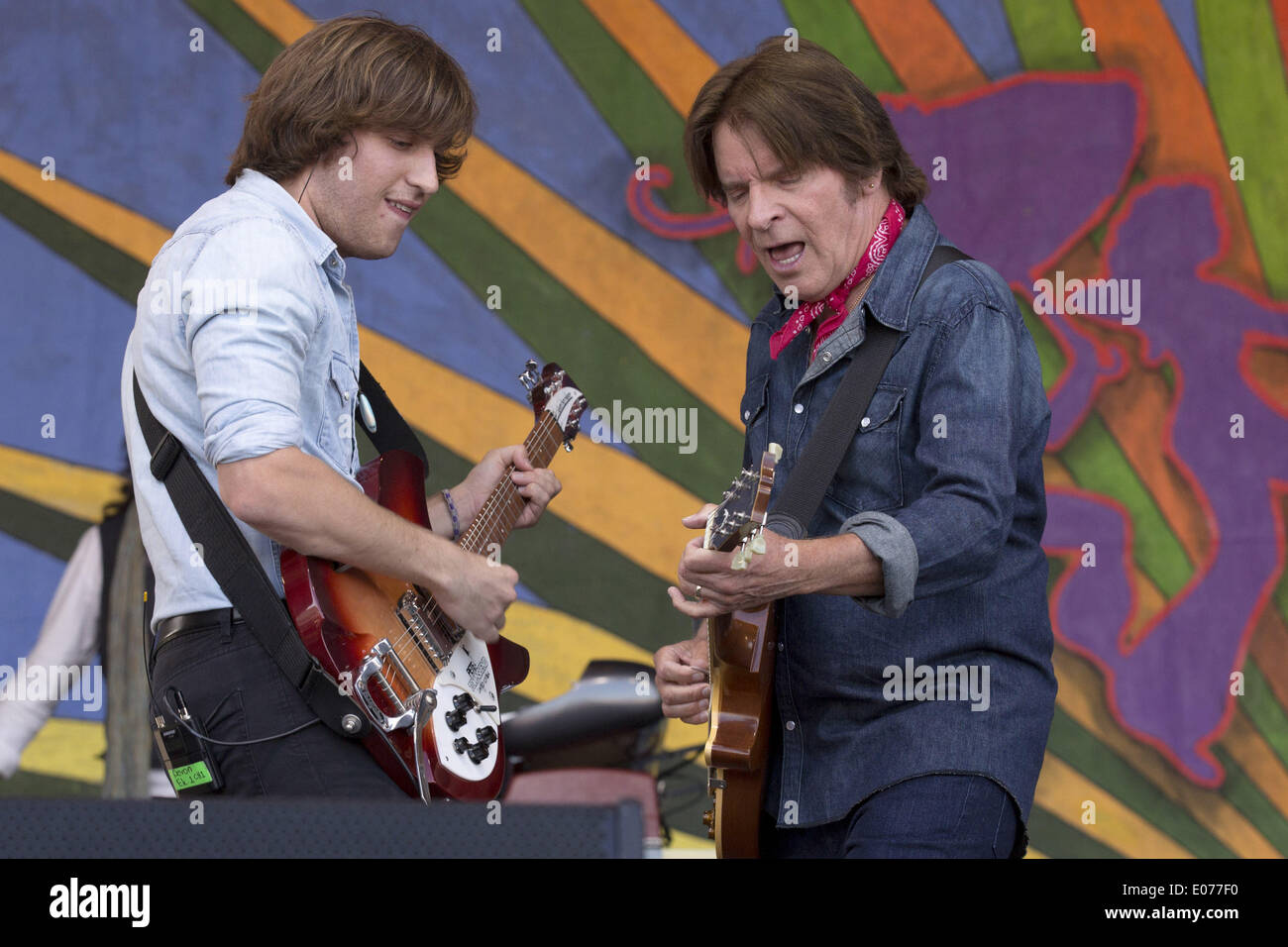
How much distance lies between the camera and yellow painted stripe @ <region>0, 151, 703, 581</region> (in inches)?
167

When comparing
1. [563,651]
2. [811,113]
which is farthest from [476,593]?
[563,651]

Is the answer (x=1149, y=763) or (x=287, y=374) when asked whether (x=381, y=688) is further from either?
(x=1149, y=763)

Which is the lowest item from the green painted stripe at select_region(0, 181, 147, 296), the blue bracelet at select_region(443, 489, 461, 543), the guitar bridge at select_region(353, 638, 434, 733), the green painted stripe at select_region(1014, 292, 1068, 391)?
the guitar bridge at select_region(353, 638, 434, 733)

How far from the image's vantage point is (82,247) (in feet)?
13.9

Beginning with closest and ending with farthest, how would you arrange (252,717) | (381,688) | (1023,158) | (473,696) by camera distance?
1. (252,717)
2. (381,688)
3. (473,696)
4. (1023,158)

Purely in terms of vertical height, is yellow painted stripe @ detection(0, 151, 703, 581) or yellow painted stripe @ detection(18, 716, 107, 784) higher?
yellow painted stripe @ detection(0, 151, 703, 581)

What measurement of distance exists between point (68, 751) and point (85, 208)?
171 cm

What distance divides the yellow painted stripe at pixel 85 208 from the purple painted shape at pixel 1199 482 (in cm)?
305

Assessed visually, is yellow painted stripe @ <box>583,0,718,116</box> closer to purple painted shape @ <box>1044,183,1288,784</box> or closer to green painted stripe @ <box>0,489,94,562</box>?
purple painted shape @ <box>1044,183,1288,784</box>

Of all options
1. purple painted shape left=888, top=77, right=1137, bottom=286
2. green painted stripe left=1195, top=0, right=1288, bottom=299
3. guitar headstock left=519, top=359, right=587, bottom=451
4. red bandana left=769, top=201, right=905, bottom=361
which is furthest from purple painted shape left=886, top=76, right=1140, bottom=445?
red bandana left=769, top=201, right=905, bottom=361

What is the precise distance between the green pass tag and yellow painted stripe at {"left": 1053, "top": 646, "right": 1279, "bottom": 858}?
2.93 m

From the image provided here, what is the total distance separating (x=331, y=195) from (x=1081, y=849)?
10.8 feet
